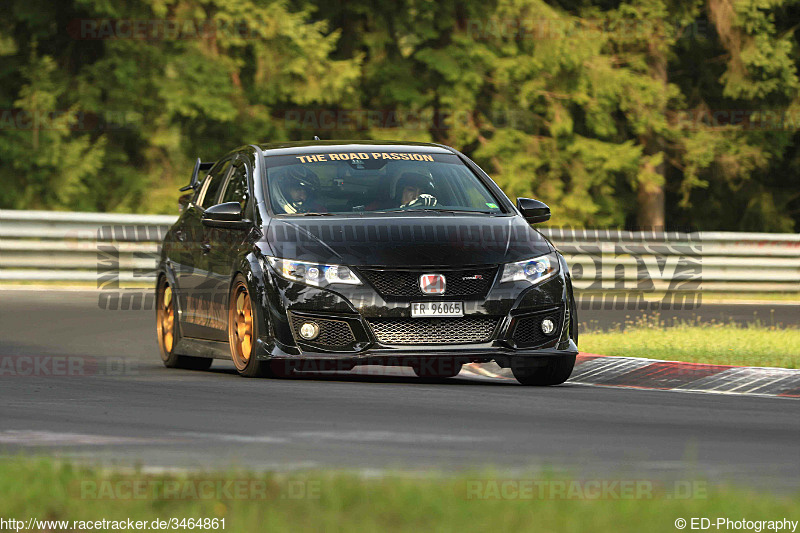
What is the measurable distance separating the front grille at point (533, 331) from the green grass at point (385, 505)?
4770 mm

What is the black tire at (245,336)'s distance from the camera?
1164 cm

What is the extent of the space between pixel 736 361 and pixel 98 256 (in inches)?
427

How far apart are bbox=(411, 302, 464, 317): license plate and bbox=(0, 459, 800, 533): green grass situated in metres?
4.52

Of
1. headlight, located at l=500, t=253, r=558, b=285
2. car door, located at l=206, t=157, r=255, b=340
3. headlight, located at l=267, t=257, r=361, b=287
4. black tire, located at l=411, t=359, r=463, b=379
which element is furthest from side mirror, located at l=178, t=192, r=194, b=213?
headlight, located at l=500, t=253, r=558, b=285

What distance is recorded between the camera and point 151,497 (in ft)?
20.3

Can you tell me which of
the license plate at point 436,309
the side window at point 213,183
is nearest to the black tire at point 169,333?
the side window at point 213,183

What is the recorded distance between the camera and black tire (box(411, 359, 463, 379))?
12.0 meters

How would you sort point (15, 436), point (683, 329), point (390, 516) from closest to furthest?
point (390, 516) < point (15, 436) < point (683, 329)

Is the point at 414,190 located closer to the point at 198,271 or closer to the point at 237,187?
the point at 237,187

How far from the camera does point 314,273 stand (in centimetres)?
1130

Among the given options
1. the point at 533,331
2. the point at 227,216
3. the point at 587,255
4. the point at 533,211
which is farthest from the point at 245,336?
the point at 587,255

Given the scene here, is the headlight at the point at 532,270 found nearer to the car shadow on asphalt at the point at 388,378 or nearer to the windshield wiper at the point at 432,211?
the windshield wiper at the point at 432,211

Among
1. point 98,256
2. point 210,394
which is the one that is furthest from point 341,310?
point 98,256

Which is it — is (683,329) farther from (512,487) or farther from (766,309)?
(512,487)
